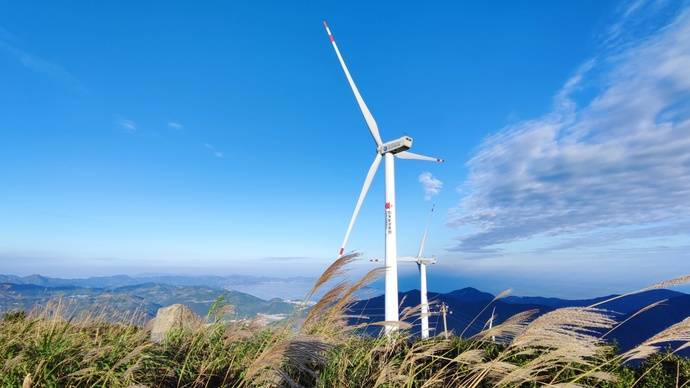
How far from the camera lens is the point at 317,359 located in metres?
3.98

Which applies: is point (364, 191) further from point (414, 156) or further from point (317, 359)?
point (317, 359)

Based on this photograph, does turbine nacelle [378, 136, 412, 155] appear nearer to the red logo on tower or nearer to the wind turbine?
the wind turbine

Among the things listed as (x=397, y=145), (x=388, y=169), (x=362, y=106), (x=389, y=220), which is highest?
(x=362, y=106)

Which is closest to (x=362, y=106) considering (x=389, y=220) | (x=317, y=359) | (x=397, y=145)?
(x=397, y=145)

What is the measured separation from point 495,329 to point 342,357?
223 centimetres

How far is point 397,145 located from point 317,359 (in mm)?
26786

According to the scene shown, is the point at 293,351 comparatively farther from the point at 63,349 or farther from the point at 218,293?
the point at 218,293

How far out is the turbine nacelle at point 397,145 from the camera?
29.7 metres

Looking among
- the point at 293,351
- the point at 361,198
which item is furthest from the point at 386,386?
the point at 361,198

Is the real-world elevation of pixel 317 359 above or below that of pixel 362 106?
below

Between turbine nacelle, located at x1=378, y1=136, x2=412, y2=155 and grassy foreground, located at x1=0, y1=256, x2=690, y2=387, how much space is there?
77.0 ft

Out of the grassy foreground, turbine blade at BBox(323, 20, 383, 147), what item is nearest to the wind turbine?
turbine blade at BBox(323, 20, 383, 147)

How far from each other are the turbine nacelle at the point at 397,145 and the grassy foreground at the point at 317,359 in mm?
23478

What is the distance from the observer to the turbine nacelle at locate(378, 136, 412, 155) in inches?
1171
